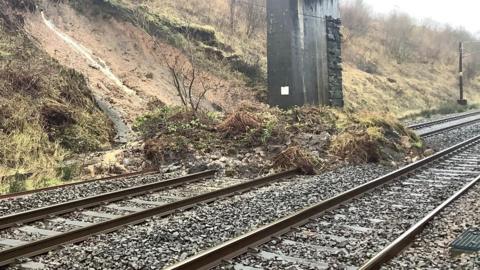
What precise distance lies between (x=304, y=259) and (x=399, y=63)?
43957mm

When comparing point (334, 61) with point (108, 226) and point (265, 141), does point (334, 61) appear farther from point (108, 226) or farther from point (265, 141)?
point (108, 226)

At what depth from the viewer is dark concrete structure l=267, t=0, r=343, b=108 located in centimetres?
1747

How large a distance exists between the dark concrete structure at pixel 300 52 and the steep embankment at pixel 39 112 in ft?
20.0

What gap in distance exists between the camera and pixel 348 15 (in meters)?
49.2

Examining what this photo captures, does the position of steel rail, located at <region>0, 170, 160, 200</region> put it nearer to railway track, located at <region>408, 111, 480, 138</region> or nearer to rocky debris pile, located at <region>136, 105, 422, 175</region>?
rocky debris pile, located at <region>136, 105, 422, 175</region>

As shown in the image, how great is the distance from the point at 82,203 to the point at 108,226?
4.96 ft

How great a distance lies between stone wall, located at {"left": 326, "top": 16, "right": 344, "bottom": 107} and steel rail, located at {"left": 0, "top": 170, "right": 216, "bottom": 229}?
10.3 m

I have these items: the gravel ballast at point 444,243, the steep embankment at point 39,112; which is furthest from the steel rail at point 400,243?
the steep embankment at point 39,112

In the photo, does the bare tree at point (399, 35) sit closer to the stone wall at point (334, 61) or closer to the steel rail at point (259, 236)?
the stone wall at point (334, 61)

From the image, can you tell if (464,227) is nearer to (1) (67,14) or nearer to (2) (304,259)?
(2) (304,259)

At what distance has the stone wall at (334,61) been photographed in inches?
756

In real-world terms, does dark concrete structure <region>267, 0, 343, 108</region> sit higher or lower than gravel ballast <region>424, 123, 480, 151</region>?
higher

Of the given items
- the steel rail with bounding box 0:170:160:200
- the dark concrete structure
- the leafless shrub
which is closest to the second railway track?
the steel rail with bounding box 0:170:160:200

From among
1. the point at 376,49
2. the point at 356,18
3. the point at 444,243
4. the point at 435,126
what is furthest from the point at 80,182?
the point at 356,18
